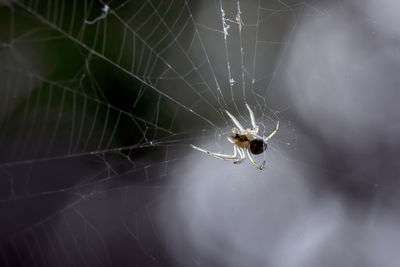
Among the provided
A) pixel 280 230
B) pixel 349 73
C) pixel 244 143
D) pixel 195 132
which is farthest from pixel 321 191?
pixel 244 143

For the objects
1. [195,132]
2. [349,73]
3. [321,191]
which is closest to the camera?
[195,132]

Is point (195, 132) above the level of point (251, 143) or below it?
above

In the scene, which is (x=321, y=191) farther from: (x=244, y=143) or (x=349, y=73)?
(x=244, y=143)

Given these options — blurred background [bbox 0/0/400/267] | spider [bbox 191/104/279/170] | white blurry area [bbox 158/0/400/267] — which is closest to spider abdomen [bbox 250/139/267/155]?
spider [bbox 191/104/279/170]

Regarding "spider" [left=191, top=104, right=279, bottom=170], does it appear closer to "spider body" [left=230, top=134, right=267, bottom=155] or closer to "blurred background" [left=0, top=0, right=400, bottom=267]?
"spider body" [left=230, top=134, right=267, bottom=155]

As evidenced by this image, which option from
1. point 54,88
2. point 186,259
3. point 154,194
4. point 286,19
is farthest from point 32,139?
point 286,19

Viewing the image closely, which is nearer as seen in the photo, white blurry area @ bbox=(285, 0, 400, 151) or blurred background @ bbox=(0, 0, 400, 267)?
blurred background @ bbox=(0, 0, 400, 267)

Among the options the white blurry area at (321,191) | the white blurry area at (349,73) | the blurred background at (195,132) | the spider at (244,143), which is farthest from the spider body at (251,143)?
Result: the white blurry area at (349,73)

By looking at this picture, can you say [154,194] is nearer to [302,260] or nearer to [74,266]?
[74,266]
